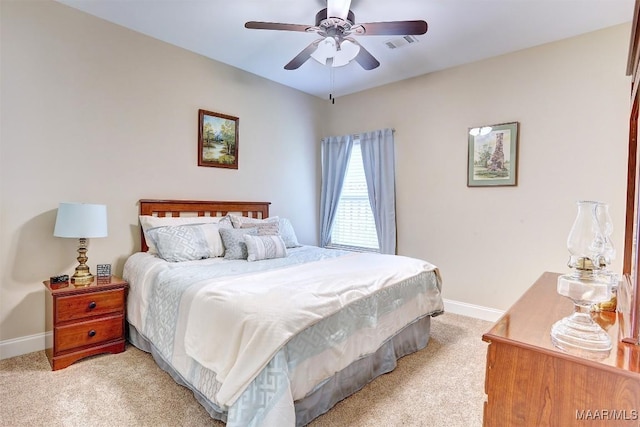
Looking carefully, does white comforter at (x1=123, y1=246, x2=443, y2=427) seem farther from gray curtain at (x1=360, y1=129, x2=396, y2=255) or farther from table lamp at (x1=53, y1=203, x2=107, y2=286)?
gray curtain at (x1=360, y1=129, x2=396, y2=255)

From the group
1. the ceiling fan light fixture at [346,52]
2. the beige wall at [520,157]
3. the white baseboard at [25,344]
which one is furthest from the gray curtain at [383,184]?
the white baseboard at [25,344]

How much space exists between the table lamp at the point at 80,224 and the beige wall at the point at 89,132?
317 millimetres

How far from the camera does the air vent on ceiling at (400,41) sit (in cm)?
296

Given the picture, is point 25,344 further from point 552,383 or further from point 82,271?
point 552,383

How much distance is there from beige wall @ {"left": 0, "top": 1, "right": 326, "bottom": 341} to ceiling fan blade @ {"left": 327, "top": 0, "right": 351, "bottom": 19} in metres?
1.87

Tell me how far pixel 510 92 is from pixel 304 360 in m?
3.25

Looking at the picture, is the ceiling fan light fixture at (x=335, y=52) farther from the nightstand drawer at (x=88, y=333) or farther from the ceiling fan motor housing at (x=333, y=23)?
the nightstand drawer at (x=88, y=333)

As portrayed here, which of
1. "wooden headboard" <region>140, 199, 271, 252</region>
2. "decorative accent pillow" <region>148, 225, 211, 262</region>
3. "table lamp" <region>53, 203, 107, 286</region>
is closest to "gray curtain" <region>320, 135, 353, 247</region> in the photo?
"wooden headboard" <region>140, 199, 271, 252</region>

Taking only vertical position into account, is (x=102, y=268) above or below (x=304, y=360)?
above

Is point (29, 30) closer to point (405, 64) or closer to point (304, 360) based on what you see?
point (304, 360)

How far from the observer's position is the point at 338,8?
213 centimetres

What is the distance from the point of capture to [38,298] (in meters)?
2.56

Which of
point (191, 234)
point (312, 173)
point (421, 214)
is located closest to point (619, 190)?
point (421, 214)

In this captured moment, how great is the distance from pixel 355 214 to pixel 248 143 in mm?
1769
